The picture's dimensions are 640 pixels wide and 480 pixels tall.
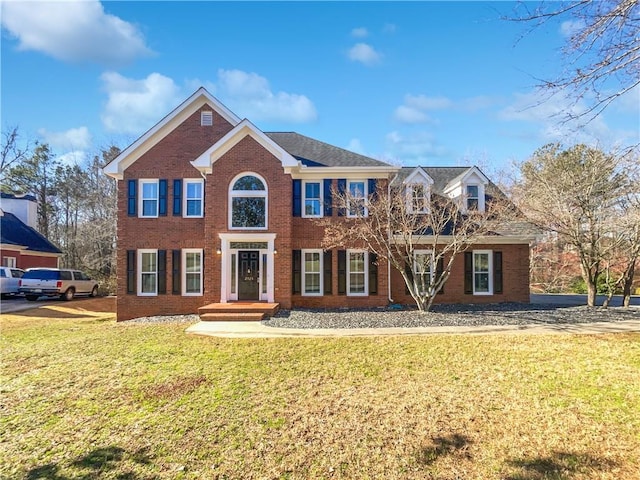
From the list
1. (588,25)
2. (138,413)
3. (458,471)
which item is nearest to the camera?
(458,471)

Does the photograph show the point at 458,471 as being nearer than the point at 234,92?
Yes

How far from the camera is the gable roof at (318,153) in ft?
49.8

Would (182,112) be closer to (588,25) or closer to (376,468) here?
(588,25)

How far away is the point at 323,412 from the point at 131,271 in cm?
1301

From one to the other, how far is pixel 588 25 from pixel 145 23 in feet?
36.9

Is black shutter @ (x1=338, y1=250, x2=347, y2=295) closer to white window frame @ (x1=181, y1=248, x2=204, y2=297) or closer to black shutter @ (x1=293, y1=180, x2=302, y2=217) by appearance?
black shutter @ (x1=293, y1=180, x2=302, y2=217)

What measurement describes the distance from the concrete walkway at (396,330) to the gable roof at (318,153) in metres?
7.22

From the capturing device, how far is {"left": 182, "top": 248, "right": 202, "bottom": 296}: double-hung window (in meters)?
15.2

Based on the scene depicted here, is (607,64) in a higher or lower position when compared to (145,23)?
lower

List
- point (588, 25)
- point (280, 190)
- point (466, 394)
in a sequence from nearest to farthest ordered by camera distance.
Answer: point (588, 25) → point (466, 394) → point (280, 190)

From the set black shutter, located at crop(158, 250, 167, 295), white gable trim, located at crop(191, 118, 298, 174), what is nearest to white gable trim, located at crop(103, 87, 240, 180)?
white gable trim, located at crop(191, 118, 298, 174)

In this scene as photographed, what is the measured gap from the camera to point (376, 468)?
3.87 meters

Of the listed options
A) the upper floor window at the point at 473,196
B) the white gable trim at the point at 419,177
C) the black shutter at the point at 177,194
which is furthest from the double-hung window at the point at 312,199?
the upper floor window at the point at 473,196

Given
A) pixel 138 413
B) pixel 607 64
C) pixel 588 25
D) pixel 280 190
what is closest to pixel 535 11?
pixel 588 25
